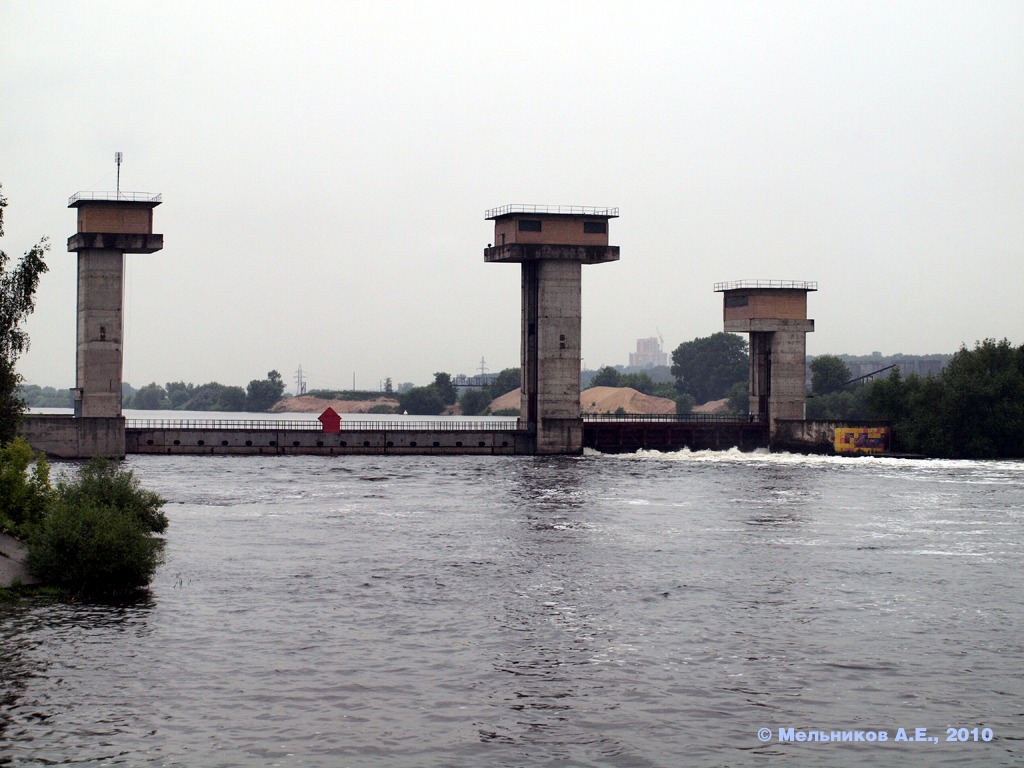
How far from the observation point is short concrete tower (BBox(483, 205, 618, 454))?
356 ft

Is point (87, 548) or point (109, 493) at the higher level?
point (109, 493)

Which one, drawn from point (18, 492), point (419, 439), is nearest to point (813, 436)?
point (419, 439)

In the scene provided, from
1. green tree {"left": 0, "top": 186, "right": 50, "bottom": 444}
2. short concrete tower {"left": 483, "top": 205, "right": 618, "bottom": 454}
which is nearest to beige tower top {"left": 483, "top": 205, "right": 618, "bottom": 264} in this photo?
short concrete tower {"left": 483, "top": 205, "right": 618, "bottom": 454}

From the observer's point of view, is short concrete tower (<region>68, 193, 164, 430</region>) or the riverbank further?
short concrete tower (<region>68, 193, 164, 430</region>)

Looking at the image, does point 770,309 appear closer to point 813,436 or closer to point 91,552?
point 813,436

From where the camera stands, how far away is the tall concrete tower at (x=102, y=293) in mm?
100188

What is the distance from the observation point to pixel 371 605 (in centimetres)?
3831

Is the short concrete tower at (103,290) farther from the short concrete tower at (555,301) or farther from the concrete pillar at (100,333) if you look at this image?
the short concrete tower at (555,301)

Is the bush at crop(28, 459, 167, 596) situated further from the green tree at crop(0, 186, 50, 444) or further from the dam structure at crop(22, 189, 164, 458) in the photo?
the dam structure at crop(22, 189, 164, 458)

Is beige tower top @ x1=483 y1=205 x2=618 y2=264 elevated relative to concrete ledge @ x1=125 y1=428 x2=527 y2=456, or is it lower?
elevated

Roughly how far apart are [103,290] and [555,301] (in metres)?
39.3

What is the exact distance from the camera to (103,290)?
331 ft

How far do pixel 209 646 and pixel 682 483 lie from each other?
58154mm

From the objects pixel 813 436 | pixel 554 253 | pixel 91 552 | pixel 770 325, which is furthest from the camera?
pixel 770 325
